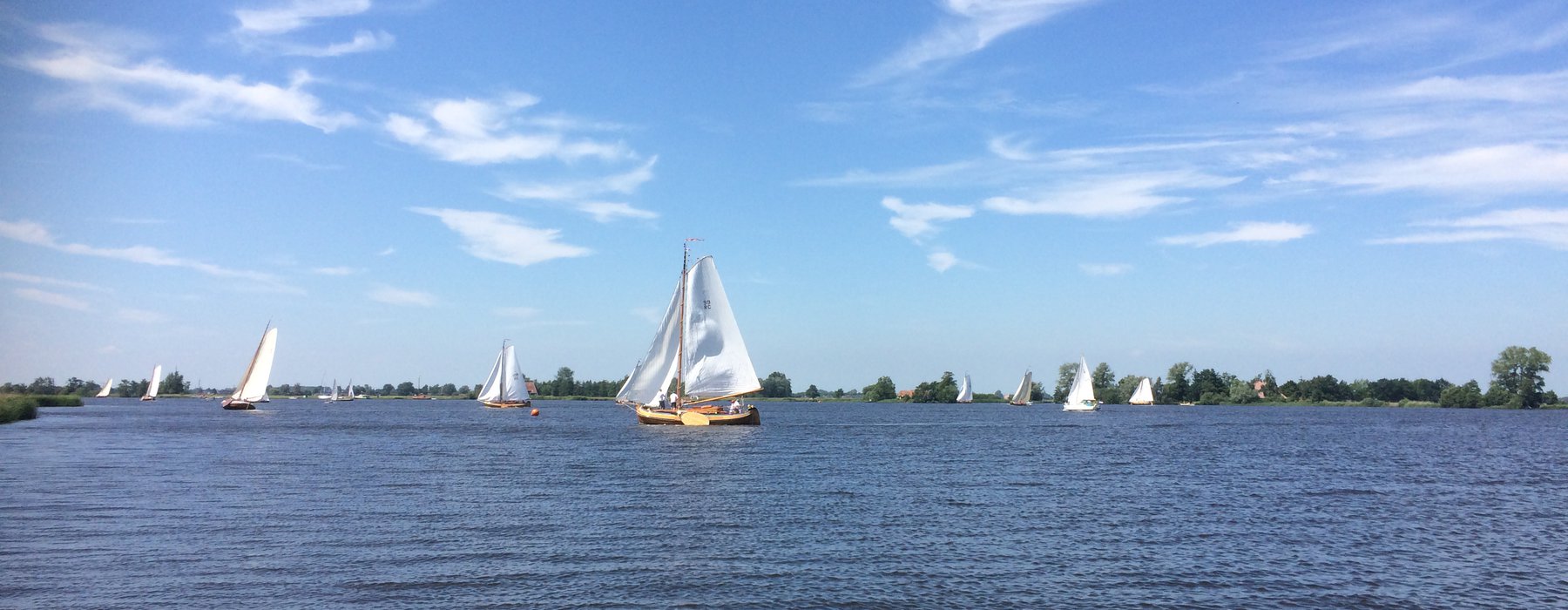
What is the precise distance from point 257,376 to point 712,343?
9106 cm

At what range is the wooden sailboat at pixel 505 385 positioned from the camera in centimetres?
16575

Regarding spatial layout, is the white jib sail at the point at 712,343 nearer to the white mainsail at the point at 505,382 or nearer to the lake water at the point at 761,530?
the lake water at the point at 761,530

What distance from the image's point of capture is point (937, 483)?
46.8 meters

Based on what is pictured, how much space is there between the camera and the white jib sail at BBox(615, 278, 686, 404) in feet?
278

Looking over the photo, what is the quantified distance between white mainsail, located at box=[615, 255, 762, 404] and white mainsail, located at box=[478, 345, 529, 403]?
82711 mm

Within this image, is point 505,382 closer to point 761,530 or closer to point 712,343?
point 712,343

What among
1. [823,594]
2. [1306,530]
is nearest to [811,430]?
[1306,530]

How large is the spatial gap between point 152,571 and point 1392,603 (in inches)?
1149

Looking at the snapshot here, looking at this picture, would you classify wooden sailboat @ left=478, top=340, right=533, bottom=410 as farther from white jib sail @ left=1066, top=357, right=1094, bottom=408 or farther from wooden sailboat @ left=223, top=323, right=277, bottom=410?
white jib sail @ left=1066, top=357, right=1094, bottom=408

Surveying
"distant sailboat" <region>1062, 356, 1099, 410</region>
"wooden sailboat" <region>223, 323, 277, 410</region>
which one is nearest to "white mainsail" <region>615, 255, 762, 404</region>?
Answer: "wooden sailboat" <region>223, 323, 277, 410</region>

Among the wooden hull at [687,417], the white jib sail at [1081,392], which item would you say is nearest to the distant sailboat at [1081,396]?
the white jib sail at [1081,392]

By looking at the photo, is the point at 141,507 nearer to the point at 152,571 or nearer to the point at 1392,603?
the point at 152,571

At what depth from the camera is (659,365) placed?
86.2 metres

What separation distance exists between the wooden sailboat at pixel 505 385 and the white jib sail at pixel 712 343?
3434 inches
